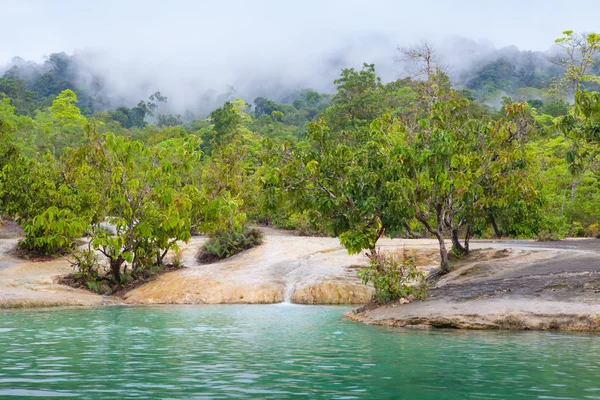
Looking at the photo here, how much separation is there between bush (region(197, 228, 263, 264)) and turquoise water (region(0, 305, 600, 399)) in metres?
12.7

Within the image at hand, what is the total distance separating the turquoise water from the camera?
6594 millimetres

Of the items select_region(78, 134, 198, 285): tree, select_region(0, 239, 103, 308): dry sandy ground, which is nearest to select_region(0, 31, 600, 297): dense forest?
select_region(78, 134, 198, 285): tree

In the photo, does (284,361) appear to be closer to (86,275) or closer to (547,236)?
(86,275)

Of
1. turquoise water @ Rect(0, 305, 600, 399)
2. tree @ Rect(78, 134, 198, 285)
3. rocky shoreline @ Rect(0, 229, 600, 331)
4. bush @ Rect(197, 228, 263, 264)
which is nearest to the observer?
turquoise water @ Rect(0, 305, 600, 399)

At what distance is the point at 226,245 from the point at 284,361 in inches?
741

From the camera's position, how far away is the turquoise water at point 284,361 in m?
6.59

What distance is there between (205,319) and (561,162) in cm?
3180

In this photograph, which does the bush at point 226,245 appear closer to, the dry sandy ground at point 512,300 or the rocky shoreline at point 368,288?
the rocky shoreline at point 368,288

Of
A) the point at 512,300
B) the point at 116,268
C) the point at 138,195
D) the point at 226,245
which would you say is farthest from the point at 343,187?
the point at 226,245

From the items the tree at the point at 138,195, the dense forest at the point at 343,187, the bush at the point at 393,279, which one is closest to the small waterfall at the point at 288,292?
the dense forest at the point at 343,187

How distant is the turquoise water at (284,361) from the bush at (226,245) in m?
12.7

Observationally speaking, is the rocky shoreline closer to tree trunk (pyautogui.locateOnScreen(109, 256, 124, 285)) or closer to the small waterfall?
the small waterfall

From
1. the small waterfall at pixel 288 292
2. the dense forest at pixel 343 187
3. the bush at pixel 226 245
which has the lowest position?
the small waterfall at pixel 288 292

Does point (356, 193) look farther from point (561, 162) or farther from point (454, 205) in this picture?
point (561, 162)
